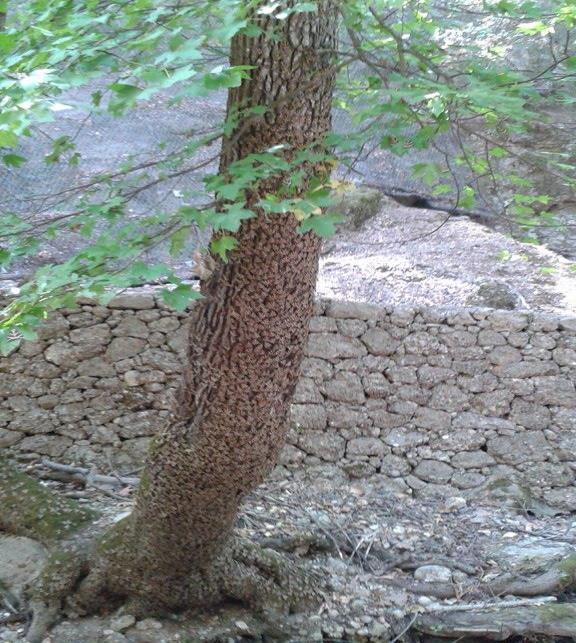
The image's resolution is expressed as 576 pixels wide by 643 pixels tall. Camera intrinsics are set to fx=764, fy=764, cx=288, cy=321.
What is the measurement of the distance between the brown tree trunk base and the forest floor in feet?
0.19

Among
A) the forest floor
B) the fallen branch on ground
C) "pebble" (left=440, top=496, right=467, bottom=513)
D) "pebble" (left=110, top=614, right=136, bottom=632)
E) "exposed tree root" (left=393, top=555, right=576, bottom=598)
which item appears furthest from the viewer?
"pebble" (left=440, top=496, right=467, bottom=513)

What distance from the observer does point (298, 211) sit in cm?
207

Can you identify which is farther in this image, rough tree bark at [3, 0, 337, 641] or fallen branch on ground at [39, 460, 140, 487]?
fallen branch on ground at [39, 460, 140, 487]

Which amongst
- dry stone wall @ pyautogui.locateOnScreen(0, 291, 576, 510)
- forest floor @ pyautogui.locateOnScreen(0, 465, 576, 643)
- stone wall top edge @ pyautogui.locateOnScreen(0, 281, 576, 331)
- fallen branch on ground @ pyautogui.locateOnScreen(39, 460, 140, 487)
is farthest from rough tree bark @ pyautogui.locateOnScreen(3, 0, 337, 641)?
stone wall top edge @ pyautogui.locateOnScreen(0, 281, 576, 331)

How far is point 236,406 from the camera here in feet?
9.87

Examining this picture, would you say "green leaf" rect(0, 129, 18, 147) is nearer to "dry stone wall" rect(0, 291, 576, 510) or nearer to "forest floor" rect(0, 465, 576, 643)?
"forest floor" rect(0, 465, 576, 643)

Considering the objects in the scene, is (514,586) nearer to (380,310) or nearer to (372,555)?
(372,555)

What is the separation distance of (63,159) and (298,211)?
487 cm

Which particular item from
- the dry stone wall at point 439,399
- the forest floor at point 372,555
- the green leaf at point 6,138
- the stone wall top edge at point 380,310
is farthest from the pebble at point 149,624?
the green leaf at point 6,138

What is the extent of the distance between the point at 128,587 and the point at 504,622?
1.84 meters

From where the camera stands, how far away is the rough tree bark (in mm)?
2584

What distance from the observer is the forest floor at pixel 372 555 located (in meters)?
3.69

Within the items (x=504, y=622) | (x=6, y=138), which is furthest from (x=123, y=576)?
(x=6, y=138)

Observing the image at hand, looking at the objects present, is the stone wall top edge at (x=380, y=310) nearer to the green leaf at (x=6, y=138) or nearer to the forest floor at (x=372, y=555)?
the forest floor at (x=372, y=555)
